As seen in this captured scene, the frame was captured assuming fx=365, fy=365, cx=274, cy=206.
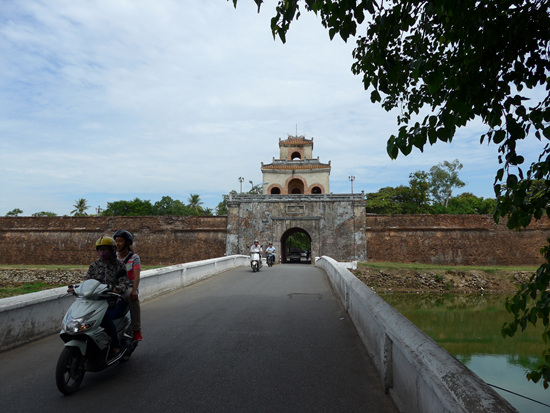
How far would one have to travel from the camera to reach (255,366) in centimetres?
401

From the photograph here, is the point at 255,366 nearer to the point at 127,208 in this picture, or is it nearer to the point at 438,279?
the point at 438,279

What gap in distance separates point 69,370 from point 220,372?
1.41m

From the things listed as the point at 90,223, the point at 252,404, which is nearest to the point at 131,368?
the point at 252,404

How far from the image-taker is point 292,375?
3.76 meters

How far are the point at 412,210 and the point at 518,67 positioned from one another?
3970cm

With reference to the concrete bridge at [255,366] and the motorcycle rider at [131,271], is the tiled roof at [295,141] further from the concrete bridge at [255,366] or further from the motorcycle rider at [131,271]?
the motorcycle rider at [131,271]

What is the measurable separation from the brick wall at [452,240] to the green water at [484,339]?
24.2 feet

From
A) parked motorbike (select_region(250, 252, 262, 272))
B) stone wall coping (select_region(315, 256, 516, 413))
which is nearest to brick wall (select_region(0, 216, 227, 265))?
parked motorbike (select_region(250, 252, 262, 272))

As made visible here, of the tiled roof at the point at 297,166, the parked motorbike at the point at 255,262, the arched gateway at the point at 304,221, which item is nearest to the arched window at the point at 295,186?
the tiled roof at the point at 297,166

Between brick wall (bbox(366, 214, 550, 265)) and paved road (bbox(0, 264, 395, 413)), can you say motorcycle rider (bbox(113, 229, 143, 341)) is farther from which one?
brick wall (bbox(366, 214, 550, 265))

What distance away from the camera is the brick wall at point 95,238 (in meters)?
27.5

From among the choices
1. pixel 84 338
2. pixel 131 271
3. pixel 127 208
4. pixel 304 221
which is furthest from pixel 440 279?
pixel 127 208

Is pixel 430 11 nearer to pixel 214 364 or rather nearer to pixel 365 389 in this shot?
pixel 365 389

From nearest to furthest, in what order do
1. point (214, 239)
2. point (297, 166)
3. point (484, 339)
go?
point (484, 339) → point (214, 239) → point (297, 166)
